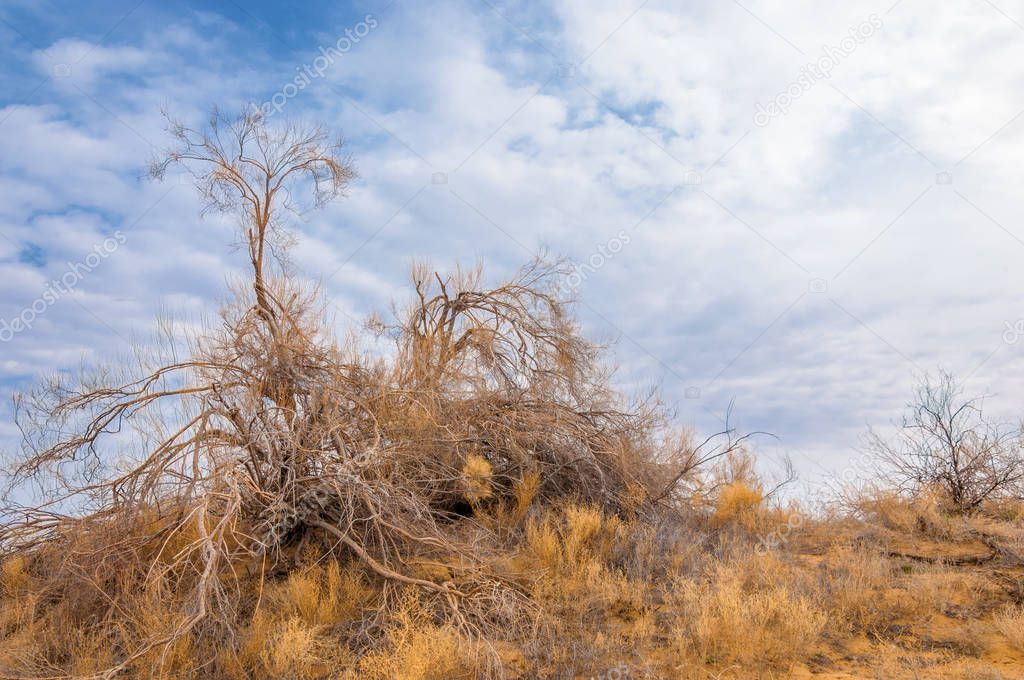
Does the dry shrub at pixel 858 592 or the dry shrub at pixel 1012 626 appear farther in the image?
the dry shrub at pixel 858 592

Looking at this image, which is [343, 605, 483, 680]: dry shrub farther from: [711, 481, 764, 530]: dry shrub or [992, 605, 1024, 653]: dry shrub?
[711, 481, 764, 530]: dry shrub

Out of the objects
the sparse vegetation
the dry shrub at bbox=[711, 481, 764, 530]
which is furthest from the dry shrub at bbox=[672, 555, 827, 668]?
the dry shrub at bbox=[711, 481, 764, 530]

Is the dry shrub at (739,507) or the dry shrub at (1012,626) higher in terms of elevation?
the dry shrub at (739,507)

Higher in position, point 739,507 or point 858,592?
point 739,507

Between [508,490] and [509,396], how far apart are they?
192cm

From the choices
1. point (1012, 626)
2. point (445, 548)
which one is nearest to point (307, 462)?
point (445, 548)

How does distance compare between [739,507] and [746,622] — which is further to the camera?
[739,507]

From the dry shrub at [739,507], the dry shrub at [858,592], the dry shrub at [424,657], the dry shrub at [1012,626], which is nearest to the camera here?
the dry shrub at [424,657]

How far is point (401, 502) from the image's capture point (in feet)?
26.6

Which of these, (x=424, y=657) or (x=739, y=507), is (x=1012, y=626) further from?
(x=424, y=657)

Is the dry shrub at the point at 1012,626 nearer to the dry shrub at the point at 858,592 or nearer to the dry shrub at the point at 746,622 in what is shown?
the dry shrub at the point at 858,592

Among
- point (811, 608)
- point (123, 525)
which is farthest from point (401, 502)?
point (811, 608)

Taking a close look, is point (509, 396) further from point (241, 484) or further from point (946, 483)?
point (946, 483)

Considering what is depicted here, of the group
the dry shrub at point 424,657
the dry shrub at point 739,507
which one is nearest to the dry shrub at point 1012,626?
the dry shrub at point 739,507
